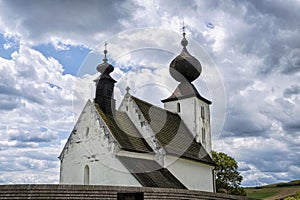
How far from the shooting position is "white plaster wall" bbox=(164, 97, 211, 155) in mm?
32750

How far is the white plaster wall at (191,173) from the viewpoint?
86.2 ft

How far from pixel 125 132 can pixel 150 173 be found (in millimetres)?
3668

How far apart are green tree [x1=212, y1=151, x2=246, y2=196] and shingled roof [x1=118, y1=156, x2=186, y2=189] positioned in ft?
62.9

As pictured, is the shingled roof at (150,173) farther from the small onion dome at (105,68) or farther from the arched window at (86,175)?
the small onion dome at (105,68)

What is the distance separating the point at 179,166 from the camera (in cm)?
2692

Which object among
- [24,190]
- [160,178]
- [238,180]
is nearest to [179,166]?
[160,178]

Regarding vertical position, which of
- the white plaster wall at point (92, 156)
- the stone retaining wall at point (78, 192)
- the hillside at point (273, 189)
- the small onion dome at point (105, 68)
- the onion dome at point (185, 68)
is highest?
the onion dome at point (185, 68)

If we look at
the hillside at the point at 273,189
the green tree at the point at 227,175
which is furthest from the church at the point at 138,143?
the hillside at the point at 273,189

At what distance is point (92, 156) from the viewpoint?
23688 millimetres

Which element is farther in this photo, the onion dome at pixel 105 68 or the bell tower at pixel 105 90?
the onion dome at pixel 105 68

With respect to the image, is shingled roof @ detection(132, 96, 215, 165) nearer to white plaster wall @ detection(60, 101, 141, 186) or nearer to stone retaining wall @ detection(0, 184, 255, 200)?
white plaster wall @ detection(60, 101, 141, 186)

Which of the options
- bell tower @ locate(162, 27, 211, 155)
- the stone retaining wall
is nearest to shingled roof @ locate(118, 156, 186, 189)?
the stone retaining wall

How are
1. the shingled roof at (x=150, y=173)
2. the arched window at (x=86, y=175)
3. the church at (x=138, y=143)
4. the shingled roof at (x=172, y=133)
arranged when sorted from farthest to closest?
the shingled roof at (x=172, y=133) < the arched window at (x=86, y=175) < the church at (x=138, y=143) < the shingled roof at (x=150, y=173)

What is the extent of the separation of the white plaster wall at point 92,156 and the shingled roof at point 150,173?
1.11 ft
